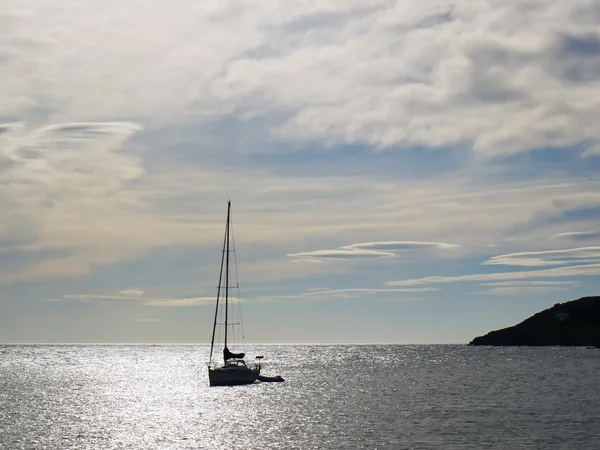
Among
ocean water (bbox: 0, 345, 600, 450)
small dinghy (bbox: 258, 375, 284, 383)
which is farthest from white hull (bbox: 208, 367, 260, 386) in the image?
small dinghy (bbox: 258, 375, 284, 383)

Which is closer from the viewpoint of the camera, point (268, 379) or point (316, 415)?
point (316, 415)

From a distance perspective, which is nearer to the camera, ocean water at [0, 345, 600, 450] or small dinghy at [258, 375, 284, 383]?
ocean water at [0, 345, 600, 450]

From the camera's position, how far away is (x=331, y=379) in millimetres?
151750

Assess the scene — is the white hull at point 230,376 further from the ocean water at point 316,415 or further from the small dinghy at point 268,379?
the small dinghy at point 268,379

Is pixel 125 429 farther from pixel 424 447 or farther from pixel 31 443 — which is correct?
pixel 424 447

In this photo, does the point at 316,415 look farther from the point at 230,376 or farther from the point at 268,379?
the point at 268,379

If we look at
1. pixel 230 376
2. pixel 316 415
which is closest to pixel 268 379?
pixel 230 376

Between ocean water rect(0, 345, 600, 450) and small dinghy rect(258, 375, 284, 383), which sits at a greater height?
small dinghy rect(258, 375, 284, 383)

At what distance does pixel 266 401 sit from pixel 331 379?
171 feet

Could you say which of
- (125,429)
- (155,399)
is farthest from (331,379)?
(125,429)

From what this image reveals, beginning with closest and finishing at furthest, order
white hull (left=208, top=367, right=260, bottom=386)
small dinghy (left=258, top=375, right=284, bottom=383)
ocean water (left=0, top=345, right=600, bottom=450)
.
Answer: ocean water (left=0, top=345, right=600, bottom=450), white hull (left=208, top=367, right=260, bottom=386), small dinghy (left=258, top=375, right=284, bottom=383)

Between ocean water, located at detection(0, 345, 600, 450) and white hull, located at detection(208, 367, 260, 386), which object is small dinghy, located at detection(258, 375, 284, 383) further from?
white hull, located at detection(208, 367, 260, 386)

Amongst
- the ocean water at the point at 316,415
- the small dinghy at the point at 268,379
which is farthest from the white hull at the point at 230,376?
the small dinghy at the point at 268,379

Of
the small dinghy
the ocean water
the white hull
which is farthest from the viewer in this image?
the small dinghy
